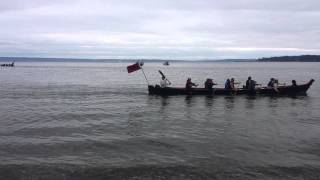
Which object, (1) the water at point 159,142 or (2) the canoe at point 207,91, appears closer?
(1) the water at point 159,142

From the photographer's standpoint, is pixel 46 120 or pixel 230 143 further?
pixel 46 120

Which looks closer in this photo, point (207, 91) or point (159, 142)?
point (159, 142)

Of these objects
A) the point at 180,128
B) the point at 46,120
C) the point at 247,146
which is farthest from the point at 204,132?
the point at 46,120

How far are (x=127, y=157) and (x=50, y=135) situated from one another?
567 cm

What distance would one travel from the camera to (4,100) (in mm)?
38719

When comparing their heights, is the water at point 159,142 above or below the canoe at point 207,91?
below

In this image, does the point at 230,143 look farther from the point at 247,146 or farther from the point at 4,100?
the point at 4,100

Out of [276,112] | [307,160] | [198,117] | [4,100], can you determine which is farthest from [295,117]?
[4,100]

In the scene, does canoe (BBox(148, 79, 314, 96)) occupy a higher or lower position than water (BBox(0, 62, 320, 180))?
higher

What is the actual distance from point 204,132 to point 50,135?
285 inches

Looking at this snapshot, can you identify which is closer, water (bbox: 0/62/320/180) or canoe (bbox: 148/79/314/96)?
water (bbox: 0/62/320/180)

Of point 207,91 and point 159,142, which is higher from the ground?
point 207,91

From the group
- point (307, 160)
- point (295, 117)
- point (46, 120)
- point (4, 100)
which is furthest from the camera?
point (4, 100)

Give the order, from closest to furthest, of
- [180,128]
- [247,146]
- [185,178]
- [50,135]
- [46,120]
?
[185,178] < [247,146] < [50,135] < [180,128] < [46,120]
